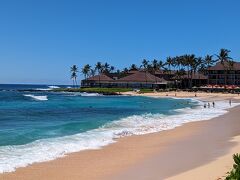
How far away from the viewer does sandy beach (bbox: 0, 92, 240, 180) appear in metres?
15.7

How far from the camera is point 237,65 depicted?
4719 inches

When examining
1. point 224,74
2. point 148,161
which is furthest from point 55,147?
point 224,74

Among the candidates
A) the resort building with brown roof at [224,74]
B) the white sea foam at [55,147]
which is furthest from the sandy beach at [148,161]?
the resort building with brown roof at [224,74]

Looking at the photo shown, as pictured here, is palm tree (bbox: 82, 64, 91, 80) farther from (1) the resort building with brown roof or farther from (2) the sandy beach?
(2) the sandy beach

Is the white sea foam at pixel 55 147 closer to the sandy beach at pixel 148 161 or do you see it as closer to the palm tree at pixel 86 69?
the sandy beach at pixel 148 161

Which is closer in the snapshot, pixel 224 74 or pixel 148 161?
pixel 148 161

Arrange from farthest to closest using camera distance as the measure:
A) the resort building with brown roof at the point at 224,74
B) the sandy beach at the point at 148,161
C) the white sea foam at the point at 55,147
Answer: the resort building with brown roof at the point at 224,74
the white sea foam at the point at 55,147
the sandy beach at the point at 148,161

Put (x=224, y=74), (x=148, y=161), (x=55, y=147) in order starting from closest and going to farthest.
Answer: (x=148, y=161) < (x=55, y=147) < (x=224, y=74)

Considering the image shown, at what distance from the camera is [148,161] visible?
61.6 ft

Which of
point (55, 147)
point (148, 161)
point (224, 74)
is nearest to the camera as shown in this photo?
point (148, 161)

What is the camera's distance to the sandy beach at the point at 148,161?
51.5 ft

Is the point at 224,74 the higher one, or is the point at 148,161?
the point at 224,74

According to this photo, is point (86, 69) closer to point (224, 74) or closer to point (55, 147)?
point (224, 74)

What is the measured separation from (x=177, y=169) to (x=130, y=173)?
6.17 ft
